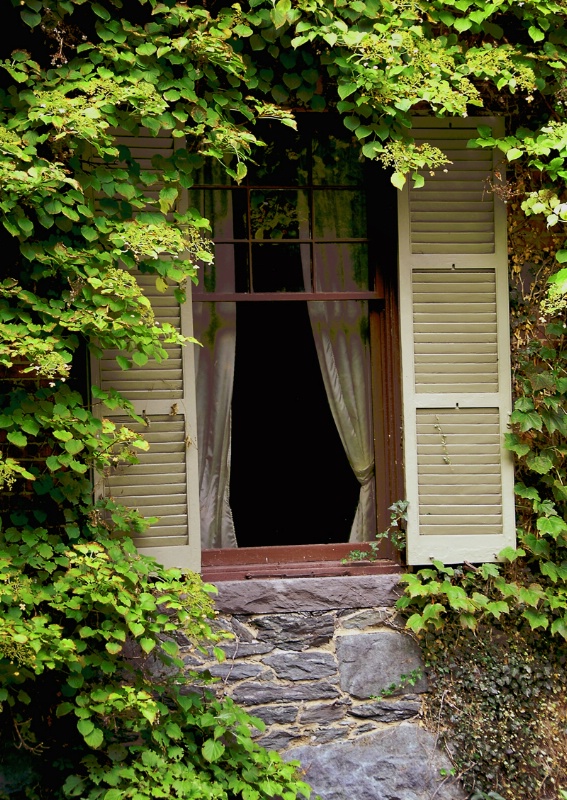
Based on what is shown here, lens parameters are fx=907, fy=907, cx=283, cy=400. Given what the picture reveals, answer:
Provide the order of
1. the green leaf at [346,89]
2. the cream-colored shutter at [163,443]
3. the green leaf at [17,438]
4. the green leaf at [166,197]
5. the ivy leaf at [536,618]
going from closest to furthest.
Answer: the green leaf at [17,438] → the green leaf at [166,197] → the green leaf at [346,89] → the cream-colored shutter at [163,443] → the ivy leaf at [536,618]

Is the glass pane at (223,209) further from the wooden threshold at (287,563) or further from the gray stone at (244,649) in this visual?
the gray stone at (244,649)

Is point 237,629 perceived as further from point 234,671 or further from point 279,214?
point 279,214

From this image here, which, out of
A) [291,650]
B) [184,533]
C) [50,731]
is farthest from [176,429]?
[50,731]

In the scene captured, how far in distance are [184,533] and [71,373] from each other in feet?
2.81

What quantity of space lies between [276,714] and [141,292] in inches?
75.3

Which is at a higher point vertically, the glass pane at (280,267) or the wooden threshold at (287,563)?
the glass pane at (280,267)

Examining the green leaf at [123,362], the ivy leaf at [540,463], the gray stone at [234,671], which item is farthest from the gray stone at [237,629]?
the ivy leaf at [540,463]

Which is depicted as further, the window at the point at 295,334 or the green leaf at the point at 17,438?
the window at the point at 295,334

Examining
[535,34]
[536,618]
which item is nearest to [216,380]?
[536,618]

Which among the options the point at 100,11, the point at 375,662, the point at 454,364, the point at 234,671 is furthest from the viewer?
the point at 454,364

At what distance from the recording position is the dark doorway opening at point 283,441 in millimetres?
4422

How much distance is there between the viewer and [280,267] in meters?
4.38

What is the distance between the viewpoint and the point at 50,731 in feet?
12.3

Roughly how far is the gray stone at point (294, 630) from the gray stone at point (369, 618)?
0.09 meters
